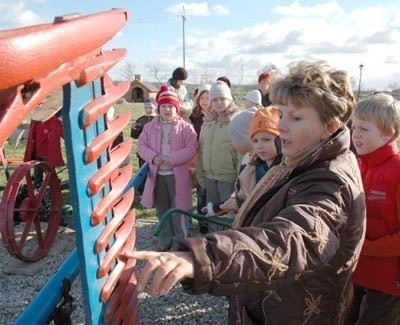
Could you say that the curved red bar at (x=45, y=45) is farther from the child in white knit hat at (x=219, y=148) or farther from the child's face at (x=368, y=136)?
the child in white knit hat at (x=219, y=148)

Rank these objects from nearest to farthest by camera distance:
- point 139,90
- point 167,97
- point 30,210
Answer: point 167,97 < point 30,210 < point 139,90

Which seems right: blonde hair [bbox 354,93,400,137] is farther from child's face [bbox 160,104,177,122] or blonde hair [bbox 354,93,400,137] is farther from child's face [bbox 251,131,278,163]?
child's face [bbox 160,104,177,122]

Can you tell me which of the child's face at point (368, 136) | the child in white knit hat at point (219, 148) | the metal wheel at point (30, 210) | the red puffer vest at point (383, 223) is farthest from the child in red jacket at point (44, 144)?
the red puffer vest at point (383, 223)

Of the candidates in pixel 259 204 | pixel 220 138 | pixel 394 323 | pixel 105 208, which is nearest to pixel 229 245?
pixel 105 208

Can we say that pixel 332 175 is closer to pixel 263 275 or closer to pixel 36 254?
pixel 263 275

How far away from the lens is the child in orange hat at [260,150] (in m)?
2.87

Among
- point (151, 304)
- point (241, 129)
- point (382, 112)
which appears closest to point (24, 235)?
point (151, 304)

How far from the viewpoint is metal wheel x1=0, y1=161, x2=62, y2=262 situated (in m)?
4.47

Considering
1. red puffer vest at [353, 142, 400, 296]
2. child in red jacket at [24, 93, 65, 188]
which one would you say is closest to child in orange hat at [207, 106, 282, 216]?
red puffer vest at [353, 142, 400, 296]

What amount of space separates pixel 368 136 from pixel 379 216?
423 millimetres

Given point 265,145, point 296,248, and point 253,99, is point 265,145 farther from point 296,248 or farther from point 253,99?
point 253,99

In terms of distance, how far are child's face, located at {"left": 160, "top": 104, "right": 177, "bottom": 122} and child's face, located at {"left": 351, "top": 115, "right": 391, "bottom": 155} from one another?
2677 millimetres

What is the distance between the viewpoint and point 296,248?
1.11 meters

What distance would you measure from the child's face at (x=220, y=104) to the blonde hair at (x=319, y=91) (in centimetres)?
325
